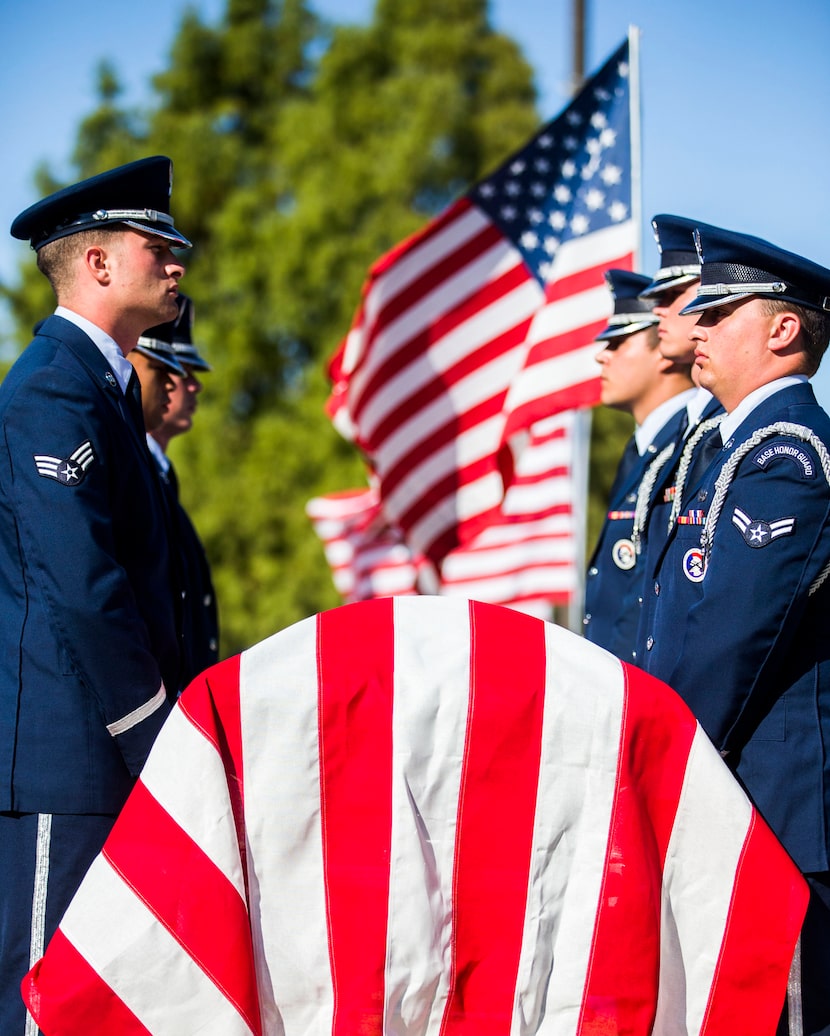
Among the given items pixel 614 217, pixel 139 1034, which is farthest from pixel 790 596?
pixel 614 217

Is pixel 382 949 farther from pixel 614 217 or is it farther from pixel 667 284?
pixel 614 217

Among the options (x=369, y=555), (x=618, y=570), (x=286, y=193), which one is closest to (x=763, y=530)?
(x=618, y=570)

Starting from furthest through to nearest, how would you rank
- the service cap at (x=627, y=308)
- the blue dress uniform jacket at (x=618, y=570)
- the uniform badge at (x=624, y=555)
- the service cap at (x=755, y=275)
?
1. the service cap at (x=627, y=308)
2. the uniform badge at (x=624, y=555)
3. the blue dress uniform jacket at (x=618, y=570)
4. the service cap at (x=755, y=275)

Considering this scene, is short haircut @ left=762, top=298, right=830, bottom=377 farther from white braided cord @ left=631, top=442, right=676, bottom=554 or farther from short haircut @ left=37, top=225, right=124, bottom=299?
short haircut @ left=37, top=225, right=124, bottom=299

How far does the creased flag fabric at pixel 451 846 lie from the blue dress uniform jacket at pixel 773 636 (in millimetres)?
460

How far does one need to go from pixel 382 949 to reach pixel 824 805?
3.51 ft

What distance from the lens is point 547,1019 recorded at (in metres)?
2.17

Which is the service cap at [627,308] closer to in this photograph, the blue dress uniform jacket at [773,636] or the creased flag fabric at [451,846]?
the blue dress uniform jacket at [773,636]

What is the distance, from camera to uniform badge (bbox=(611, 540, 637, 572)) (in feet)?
14.4

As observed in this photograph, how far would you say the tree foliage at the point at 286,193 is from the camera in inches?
704

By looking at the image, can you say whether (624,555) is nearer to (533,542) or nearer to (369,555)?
(533,542)

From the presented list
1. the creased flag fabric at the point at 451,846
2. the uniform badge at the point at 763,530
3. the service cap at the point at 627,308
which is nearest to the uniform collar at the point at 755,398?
the uniform badge at the point at 763,530

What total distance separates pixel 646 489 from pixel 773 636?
1391 millimetres

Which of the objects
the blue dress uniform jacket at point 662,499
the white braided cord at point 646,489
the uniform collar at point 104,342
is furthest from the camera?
the white braided cord at point 646,489
